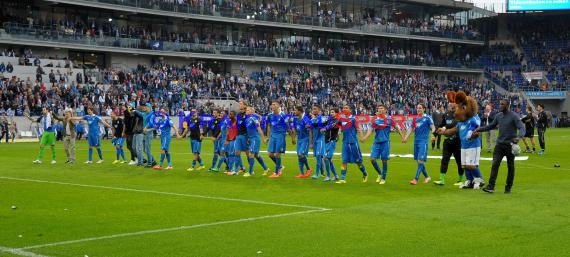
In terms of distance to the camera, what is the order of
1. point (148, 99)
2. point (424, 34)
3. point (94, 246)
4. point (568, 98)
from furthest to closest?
point (424, 34)
point (568, 98)
point (148, 99)
point (94, 246)

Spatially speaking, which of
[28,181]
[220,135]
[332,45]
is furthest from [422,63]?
[28,181]

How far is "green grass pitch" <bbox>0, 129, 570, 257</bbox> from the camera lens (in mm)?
9538

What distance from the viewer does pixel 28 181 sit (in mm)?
18734

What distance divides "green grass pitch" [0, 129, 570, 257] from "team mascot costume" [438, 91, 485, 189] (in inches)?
25.0

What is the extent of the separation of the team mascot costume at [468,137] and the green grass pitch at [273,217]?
64 centimetres

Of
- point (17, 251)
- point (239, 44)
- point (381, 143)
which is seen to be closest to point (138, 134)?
point (381, 143)

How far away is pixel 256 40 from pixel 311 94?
8789 millimetres

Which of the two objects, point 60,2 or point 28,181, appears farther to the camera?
point 60,2

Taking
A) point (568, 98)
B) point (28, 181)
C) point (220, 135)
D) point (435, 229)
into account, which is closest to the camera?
point (435, 229)

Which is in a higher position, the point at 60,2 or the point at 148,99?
the point at 60,2

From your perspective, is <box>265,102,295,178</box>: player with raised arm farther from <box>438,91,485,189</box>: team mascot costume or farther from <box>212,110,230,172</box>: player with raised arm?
<box>438,91,485,189</box>: team mascot costume

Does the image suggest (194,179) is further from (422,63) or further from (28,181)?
(422,63)

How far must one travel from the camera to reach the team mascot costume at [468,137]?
54.2 feet

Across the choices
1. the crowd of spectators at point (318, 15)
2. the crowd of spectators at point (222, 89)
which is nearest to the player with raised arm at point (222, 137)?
the crowd of spectators at point (222, 89)
